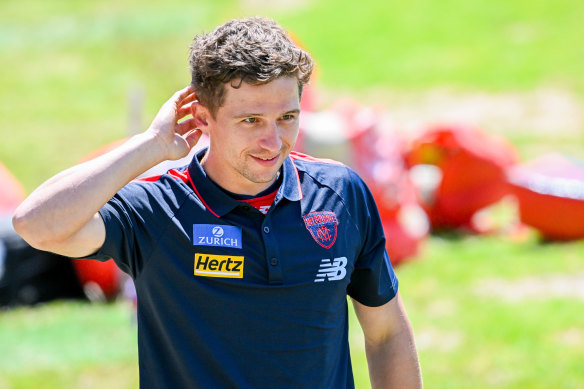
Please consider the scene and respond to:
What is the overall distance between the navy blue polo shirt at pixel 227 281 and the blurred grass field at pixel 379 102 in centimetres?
350

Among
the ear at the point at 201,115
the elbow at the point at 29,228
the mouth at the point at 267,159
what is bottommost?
the elbow at the point at 29,228

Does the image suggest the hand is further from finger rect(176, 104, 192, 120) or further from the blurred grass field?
the blurred grass field

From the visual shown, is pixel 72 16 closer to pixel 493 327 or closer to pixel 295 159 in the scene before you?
pixel 493 327

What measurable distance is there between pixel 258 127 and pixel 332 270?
47cm

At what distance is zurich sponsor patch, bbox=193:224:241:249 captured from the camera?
245 centimetres

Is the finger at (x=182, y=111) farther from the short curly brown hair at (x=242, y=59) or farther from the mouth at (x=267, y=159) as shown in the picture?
the mouth at (x=267, y=159)

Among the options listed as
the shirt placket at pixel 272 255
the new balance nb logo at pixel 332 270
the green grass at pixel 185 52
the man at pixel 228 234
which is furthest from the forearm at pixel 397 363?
the green grass at pixel 185 52

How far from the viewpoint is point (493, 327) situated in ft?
22.3

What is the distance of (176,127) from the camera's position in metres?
2.65

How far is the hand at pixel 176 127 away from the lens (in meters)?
2.54

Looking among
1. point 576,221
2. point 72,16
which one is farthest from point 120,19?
point 576,221

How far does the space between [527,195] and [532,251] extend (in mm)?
691

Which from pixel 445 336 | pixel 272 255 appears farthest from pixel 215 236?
pixel 445 336

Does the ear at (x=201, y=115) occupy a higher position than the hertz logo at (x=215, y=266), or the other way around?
the ear at (x=201, y=115)
